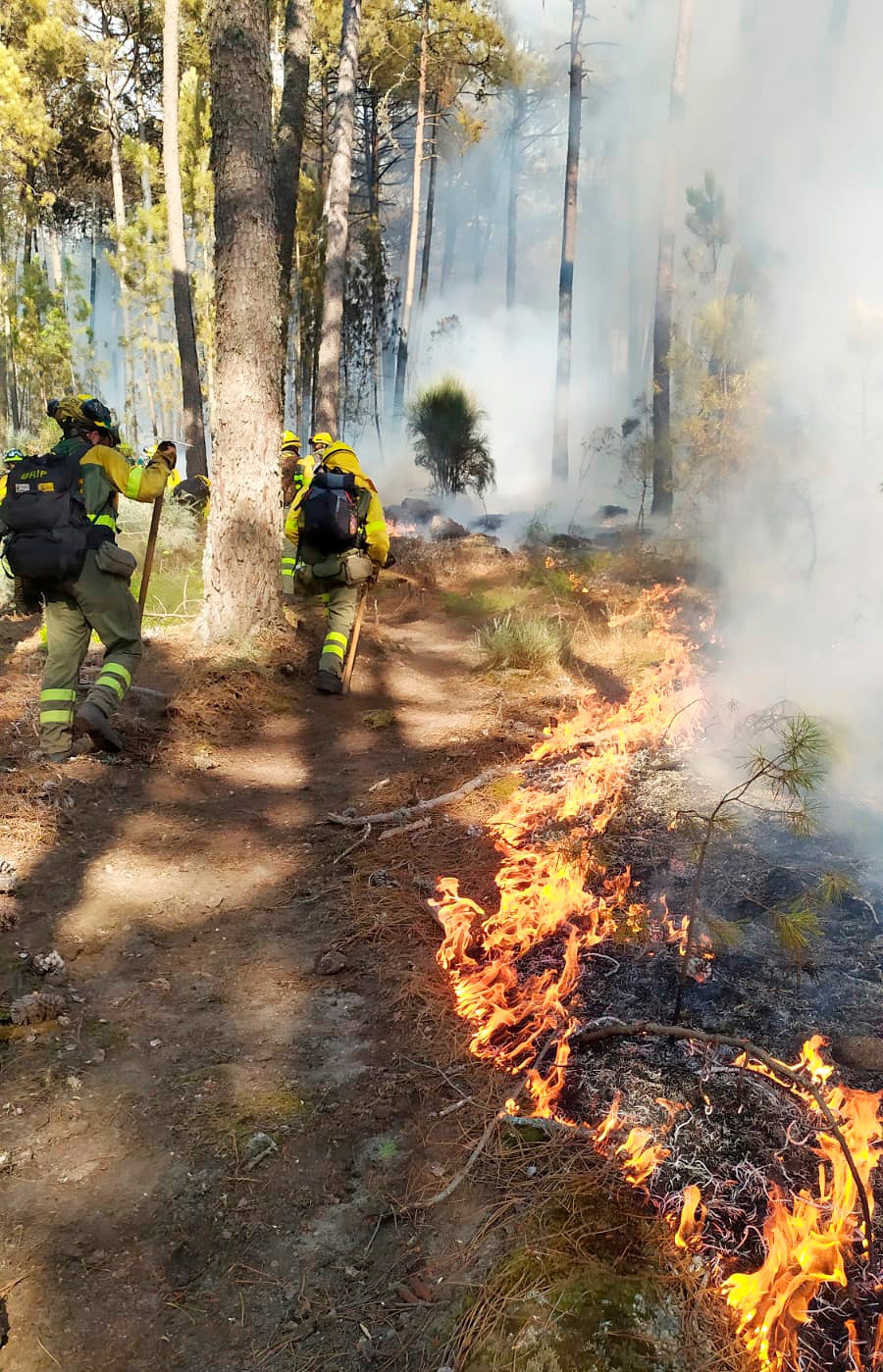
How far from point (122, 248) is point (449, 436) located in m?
8.96

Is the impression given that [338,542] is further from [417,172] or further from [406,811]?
[417,172]

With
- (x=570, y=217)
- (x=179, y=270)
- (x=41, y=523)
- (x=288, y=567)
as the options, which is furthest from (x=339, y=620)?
(x=570, y=217)

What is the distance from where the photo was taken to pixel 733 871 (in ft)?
12.4

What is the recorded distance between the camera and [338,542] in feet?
21.7

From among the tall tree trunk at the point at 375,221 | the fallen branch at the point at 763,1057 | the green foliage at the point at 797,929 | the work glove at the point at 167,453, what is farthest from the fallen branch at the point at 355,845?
the tall tree trunk at the point at 375,221

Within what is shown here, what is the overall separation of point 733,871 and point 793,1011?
38.9 inches

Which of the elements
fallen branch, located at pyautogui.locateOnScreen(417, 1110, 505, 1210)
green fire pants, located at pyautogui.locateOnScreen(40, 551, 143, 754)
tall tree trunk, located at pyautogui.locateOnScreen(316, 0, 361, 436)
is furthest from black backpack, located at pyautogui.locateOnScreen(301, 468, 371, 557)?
tall tree trunk, located at pyautogui.locateOnScreen(316, 0, 361, 436)

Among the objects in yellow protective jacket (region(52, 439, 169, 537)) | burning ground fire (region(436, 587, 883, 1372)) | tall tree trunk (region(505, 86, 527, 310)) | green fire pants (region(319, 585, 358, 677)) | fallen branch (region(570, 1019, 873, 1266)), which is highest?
tall tree trunk (region(505, 86, 527, 310))

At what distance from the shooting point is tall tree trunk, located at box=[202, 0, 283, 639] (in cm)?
682

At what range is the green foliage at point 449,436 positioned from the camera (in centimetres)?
1659

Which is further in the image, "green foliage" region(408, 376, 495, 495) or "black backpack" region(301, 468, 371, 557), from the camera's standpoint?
"green foliage" region(408, 376, 495, 495)

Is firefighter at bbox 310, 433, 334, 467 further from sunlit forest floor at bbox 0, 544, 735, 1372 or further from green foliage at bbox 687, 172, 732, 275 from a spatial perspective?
green foliage at bbox 687, 172, 732, 275

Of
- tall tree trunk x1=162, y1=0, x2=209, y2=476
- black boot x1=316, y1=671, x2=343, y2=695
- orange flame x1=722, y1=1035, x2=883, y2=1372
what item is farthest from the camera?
tall tree trunk x1=162, y1=0, x2=209, y2=476

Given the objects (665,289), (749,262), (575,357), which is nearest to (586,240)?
(575,357)
